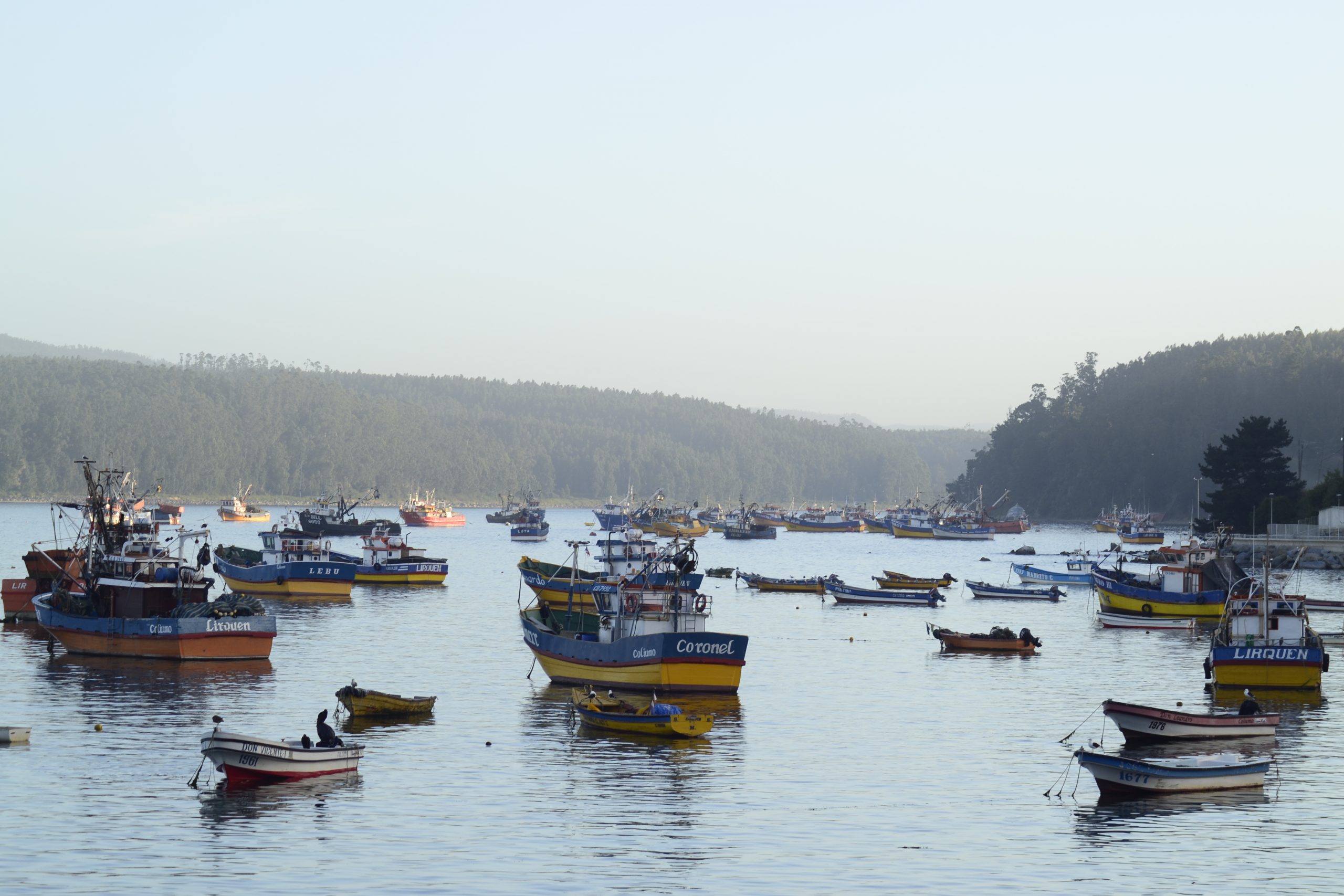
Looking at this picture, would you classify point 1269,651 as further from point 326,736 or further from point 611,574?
point 326,736

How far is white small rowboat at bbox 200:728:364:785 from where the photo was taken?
125 feet

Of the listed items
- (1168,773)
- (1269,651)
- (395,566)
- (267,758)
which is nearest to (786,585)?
(395,566)

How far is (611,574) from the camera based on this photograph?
79.0m

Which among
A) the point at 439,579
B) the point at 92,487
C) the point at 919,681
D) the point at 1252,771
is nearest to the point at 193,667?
the point at 92,487

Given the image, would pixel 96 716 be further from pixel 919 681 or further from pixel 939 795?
pixel 919 681

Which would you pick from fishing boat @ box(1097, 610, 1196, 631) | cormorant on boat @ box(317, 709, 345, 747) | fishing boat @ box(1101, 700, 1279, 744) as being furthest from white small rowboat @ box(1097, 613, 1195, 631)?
cormorant on boat @ box(317, 709, 345, 747)

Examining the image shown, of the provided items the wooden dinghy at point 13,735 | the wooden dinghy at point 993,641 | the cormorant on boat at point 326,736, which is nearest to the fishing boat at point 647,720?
the cormorant on boat at point 326,736

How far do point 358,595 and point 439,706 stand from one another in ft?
206

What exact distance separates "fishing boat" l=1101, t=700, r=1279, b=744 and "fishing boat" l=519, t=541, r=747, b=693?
13537 mm

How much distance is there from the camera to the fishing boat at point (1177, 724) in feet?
148

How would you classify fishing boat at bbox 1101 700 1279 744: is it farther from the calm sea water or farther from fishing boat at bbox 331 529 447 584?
fishing boat at bbox 331 529 447 584

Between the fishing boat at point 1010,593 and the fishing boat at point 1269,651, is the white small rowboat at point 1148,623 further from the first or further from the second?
the fishing boat at point 1269,651

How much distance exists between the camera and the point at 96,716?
50500 millimetres

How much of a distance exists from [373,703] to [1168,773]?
2553 cm
